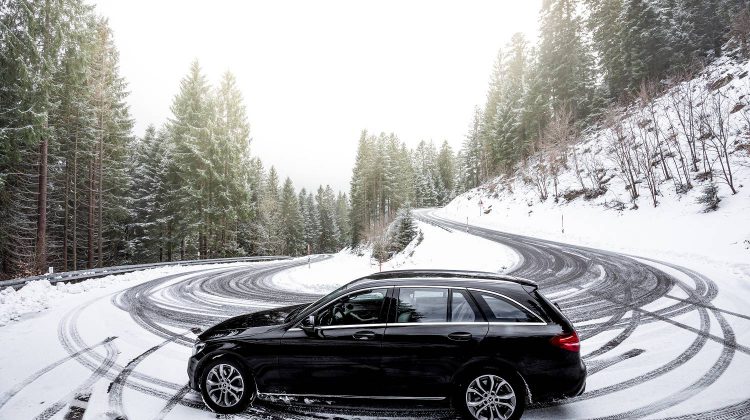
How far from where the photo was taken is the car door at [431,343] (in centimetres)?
396

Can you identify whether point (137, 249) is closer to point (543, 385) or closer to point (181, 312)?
point (181, 312)

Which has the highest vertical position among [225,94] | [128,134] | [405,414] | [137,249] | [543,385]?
[225,94]

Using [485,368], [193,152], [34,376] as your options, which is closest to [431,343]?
[485,368]

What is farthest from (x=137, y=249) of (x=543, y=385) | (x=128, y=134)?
(x=543, y=385)

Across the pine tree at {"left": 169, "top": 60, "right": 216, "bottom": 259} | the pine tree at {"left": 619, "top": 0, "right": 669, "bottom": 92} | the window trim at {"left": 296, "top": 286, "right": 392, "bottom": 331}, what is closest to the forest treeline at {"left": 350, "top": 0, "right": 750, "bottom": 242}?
the pine tree at {"left": 619, "top": 0, "right": 669, "bottom": 92}

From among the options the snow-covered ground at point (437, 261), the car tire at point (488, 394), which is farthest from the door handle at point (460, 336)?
the snow-covered ground at point (437, 261)

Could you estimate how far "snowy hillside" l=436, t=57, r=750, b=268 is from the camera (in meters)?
16.9

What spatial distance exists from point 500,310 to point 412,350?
1.14m

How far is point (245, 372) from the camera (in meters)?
4.36

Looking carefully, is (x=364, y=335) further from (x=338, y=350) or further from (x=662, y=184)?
(x=662, y=184)

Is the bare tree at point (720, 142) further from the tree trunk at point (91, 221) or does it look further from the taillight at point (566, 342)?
the tree trunk at point (91, 221)

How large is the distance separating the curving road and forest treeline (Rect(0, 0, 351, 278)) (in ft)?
33.4

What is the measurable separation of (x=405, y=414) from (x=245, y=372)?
2053 millimetres

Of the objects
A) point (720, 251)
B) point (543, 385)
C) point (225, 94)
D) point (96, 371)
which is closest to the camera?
point (543, 385)
